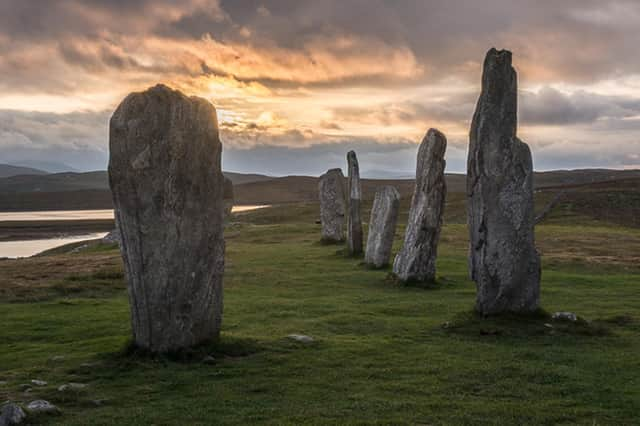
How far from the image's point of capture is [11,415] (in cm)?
977

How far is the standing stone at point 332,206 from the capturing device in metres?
42.5

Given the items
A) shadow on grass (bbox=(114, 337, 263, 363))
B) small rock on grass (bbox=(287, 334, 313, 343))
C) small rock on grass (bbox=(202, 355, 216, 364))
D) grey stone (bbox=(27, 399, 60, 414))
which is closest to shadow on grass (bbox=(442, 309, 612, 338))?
small rock on grass (bbox=(287, 334, 313, 343))

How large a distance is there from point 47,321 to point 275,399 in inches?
419

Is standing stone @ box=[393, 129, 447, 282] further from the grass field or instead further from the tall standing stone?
the tall standing stone

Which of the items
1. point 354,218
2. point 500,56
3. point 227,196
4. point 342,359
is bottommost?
point 342,359

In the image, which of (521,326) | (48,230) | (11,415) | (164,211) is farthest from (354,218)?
(48,230)

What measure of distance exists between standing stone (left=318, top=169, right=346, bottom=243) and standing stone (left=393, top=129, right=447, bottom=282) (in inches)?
693

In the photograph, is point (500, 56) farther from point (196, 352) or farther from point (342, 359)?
point (196, 352)

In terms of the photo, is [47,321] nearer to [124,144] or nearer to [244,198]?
[124,144]

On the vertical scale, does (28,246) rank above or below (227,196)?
below

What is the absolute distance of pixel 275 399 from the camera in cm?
1135

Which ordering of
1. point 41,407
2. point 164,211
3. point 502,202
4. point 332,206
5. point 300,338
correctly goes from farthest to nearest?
1. point 332,206
2. point 502,202
3. point 300,338
4. point 164,211
5. point 41,407

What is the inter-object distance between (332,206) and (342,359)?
2893cm

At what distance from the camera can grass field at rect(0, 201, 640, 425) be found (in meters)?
10.7
